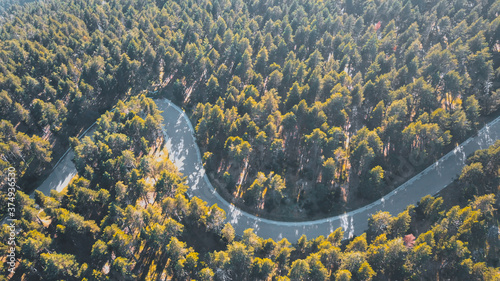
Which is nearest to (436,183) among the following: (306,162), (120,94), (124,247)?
(306,162)

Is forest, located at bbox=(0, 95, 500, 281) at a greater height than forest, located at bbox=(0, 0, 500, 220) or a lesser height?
lesser

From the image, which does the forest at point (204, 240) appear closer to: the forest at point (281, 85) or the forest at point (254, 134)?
the forest at point (254, 134)

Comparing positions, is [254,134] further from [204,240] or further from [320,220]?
[204,240]

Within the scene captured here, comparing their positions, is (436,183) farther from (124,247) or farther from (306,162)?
(124,247)

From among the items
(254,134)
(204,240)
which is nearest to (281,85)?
(254,134)

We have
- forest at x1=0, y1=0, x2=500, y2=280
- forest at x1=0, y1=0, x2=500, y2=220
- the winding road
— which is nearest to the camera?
forest at x1=0, y1=0, x2=500, y2=280

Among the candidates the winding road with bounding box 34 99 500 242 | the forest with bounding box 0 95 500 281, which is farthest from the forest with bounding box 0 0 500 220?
the forest with bounding box 0 95 500 281

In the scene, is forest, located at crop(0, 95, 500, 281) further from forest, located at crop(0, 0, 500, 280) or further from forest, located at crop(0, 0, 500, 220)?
forest, located at crop(0, 0, 500, 220)
